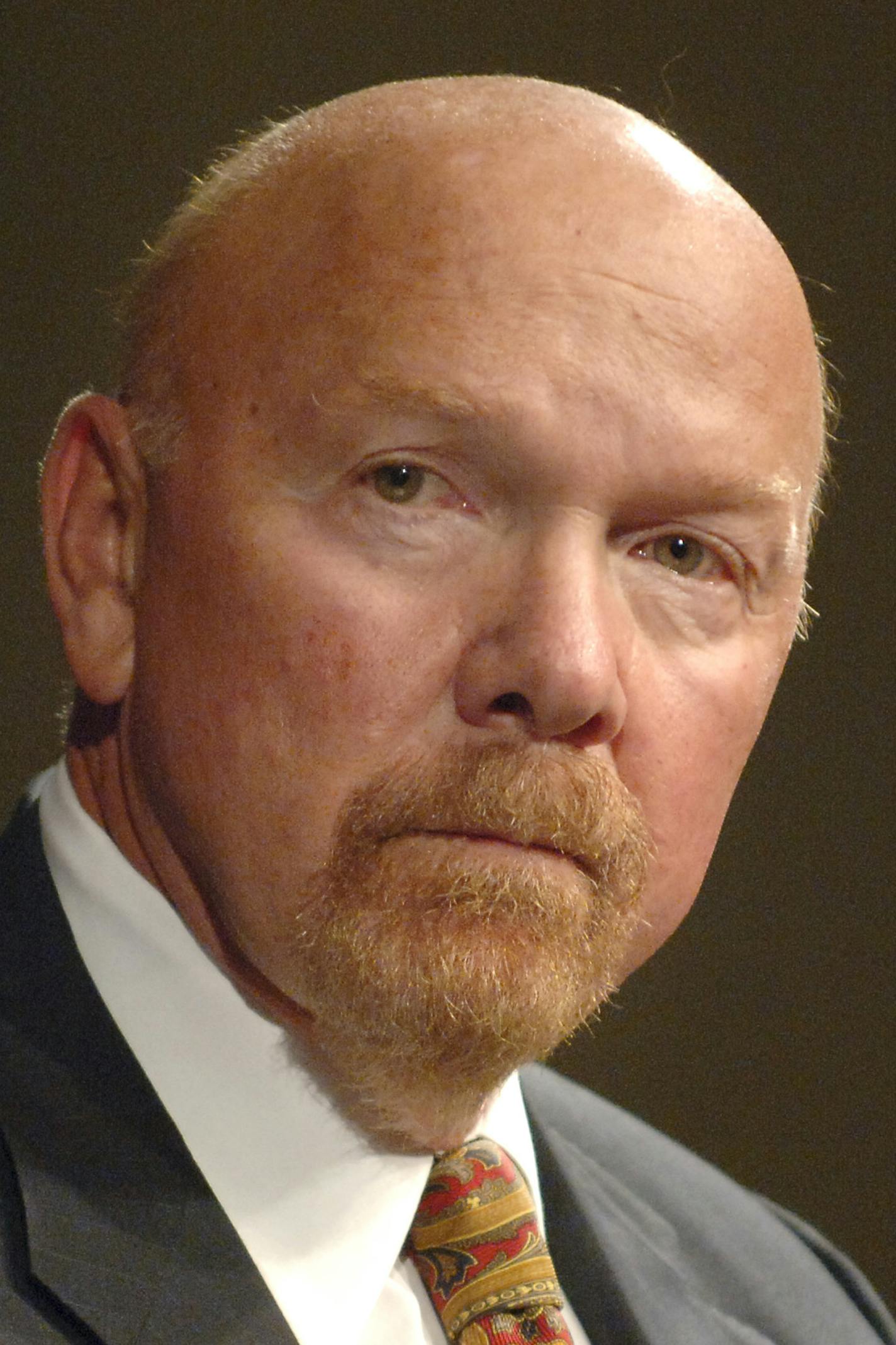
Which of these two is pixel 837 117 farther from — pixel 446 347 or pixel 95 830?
pixel 95 830

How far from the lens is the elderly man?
1.28 metres

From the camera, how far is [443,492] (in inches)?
52.6

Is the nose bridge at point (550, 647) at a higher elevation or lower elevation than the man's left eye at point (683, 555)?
lower

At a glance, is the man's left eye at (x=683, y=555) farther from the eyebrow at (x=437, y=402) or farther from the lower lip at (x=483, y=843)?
the lower lip at (x=483, y=843)

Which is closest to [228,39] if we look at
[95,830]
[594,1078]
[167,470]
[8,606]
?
[8,606]

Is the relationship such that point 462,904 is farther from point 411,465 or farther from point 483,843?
point 411,465

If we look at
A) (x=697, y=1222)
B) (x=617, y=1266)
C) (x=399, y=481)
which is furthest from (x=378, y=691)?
(x=697, y=1222)

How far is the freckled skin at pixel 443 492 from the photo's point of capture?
129cm

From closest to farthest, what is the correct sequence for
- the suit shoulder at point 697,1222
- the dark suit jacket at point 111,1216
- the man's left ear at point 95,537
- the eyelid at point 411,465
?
the dark suit jacket at point 111,1216
the eyelid at point 411,465
the man's left ear at point 95,537
the suit shoulder at point 697,1222

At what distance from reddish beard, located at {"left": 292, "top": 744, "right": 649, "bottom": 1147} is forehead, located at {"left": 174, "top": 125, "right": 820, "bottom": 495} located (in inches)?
11.2

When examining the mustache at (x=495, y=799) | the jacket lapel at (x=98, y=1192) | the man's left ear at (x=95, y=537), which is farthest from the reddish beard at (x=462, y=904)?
the man's left ear at (x=95, y=537)

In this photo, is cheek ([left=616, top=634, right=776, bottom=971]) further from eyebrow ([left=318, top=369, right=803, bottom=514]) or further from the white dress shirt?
the white dress shirt

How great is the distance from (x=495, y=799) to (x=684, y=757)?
0.23 meters

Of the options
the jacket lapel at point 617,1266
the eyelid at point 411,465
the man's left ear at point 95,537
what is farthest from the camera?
the jacket lapel at point 617,1266
